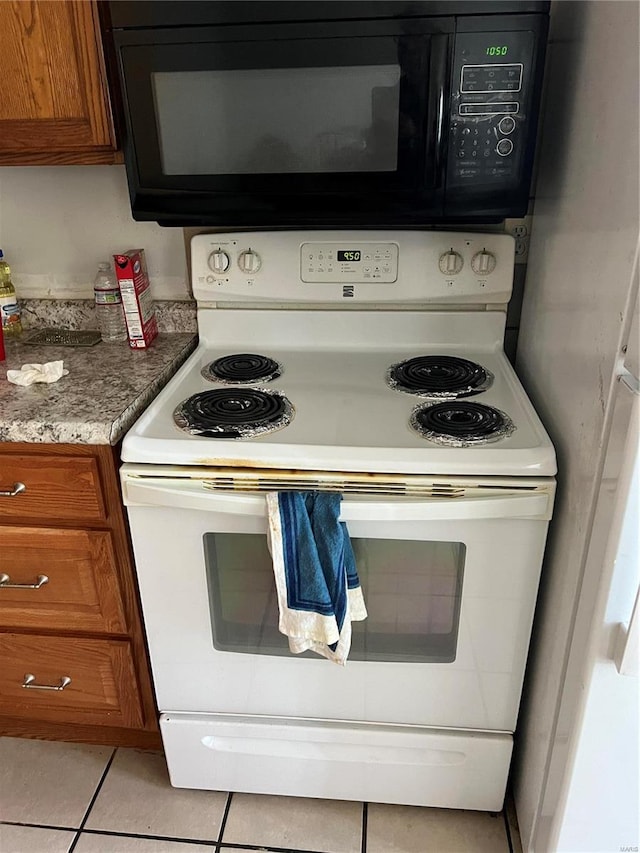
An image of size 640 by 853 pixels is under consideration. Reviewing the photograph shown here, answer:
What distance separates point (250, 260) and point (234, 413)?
0.44m

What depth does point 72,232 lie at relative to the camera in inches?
65.0

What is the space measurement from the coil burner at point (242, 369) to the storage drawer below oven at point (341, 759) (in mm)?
693

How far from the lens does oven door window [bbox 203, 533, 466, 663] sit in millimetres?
1183

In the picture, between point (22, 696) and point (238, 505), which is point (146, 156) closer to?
point (238, 505)

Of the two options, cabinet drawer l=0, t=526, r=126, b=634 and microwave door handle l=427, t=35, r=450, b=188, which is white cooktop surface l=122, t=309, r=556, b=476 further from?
microwave door handle l=427, t=35, r=450, b=188

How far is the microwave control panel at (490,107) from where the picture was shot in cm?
114

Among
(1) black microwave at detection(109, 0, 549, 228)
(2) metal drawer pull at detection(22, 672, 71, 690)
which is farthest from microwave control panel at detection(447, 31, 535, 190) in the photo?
(2) metal drawer pull at detection(22, 672, 71, 690)

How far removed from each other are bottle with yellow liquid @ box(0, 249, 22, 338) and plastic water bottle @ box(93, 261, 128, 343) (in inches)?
8.1

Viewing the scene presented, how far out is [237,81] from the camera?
1206mm

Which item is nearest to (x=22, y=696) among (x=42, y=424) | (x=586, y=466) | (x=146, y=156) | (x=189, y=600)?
(x=189, y=600)

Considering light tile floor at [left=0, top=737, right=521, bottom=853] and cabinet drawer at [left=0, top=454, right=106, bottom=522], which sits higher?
cabinet drawer at [left=0, top=454, right=106, bottom=522]

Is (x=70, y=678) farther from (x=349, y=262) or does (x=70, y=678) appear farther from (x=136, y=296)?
(x=349, y=262)

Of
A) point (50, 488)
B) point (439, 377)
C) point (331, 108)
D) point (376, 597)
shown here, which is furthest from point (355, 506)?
point (331, 108)

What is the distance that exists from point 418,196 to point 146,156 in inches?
20.6
